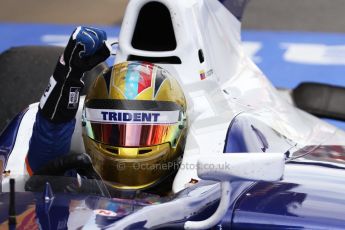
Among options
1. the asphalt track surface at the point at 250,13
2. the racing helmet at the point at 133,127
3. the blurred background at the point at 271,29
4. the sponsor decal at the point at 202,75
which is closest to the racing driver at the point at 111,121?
the racing helmet at the point at 133,127

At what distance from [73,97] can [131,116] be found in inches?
8.0

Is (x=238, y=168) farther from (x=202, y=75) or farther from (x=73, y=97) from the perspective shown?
(x=202, y=75)

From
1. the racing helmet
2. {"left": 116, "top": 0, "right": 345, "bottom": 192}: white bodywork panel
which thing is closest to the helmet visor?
the racing helmet

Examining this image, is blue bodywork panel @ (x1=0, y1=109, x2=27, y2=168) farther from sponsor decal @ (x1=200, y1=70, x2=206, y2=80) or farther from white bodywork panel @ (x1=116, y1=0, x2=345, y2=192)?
sponsor decal @ (x1=200, y1=70, x2=206, y2=80)

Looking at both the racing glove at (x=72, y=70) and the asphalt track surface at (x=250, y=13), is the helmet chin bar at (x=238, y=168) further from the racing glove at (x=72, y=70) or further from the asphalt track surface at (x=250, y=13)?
the asphalt track surface at (x=250, y=13)

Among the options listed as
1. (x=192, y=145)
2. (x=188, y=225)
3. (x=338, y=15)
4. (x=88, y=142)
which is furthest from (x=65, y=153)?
(x=338, y=15)

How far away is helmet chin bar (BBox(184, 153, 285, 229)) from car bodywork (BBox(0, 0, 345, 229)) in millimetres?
38

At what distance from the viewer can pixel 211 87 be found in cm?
315

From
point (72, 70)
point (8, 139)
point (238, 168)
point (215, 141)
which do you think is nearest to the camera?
point (238, 168)

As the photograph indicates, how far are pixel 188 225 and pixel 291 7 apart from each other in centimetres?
554

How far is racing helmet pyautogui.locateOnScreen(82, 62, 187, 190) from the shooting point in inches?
102

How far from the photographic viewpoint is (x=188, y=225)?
76.9 inches

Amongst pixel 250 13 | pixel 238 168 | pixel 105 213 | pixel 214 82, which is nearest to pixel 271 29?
pixel 250 13

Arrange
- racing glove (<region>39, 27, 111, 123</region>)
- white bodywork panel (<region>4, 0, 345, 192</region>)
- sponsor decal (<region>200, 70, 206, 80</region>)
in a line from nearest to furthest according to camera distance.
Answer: racing glove (<region>39, 27, 111, 123</region>), white bodywork panel (<region>4, 0, 345, 192</region>), sponsor decal (<region>200, 70, 206, 80</region>)
